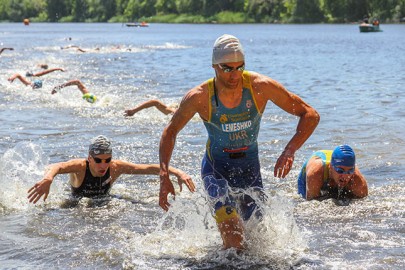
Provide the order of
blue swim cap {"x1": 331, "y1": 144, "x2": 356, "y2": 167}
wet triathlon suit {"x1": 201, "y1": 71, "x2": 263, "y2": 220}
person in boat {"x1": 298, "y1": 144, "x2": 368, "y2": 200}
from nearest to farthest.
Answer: wet triathlon suit {"x1": 201, "y1": 71, "x2": 263, "y2": 220}
blue swim cap {"x1": 331, "y1": 144, "x2": 356, "y2": 167}
person in boat {"x1": 298, "y1": 144, "x2": 368, "y2": 200}

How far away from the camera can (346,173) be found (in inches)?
333

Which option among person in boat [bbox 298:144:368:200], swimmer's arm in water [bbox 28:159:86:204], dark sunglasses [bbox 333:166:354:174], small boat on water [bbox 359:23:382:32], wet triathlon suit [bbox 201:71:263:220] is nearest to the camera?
wet triathlon suit [bbox 201:71:263:220]

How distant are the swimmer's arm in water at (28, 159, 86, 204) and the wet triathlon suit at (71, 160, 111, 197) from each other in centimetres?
21

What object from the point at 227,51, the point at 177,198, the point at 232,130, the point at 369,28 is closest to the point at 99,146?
the point at 177,198

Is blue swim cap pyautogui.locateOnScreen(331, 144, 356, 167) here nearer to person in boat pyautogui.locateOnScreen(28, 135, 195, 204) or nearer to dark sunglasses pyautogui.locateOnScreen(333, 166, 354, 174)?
dark sunglasses pyautogui.locateOnScreen(333, 166, 354, 174)

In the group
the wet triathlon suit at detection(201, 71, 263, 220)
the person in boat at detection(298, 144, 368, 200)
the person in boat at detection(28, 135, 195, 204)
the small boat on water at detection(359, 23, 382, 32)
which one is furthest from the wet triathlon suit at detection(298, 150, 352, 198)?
the small boat on water at detection(359, 23, 382, 32)

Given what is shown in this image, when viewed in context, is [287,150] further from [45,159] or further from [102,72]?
[102,72]

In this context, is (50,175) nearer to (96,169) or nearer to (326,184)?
(96,169)

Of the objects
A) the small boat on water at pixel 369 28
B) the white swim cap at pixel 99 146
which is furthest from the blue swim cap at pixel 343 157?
the small boat on water at pixel 369 28

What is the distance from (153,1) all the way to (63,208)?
457 feet

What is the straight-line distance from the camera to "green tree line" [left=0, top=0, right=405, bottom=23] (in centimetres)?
9744

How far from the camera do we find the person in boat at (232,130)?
5.89 metres

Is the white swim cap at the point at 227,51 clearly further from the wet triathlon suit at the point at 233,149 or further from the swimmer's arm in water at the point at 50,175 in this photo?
the swimmer's arm in water at the point at 50,175

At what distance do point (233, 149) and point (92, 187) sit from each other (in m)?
3.22
